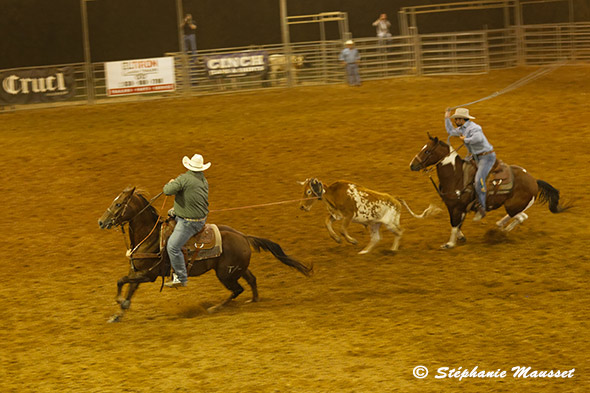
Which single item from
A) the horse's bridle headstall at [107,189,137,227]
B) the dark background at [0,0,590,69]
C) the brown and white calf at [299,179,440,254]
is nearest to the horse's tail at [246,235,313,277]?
the horse's bridle headstall at [107,189,137,227]

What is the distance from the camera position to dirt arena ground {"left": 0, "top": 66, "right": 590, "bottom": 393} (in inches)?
272

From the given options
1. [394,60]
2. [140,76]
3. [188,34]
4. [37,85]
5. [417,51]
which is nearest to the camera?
[37,85]

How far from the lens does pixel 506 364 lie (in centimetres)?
669

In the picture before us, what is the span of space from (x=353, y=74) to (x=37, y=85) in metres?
9.20

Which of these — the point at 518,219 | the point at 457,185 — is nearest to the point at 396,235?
the point at 457,185

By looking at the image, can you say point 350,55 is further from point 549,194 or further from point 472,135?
point 472,135

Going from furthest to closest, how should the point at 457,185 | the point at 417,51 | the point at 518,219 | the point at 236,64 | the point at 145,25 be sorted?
the point at 145,25 → the point at 417,51 → the point at 236,64 → the point at 518,219 → the point at 457,185

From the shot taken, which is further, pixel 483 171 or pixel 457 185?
pixel 457 185

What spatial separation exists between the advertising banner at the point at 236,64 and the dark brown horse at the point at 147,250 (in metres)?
14.4

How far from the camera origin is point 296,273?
397 inches

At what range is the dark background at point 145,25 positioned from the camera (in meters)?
28.6

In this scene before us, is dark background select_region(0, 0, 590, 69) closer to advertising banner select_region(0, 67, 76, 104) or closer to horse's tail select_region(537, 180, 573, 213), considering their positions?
advertising banner select_region(0, 67, 76, 104)

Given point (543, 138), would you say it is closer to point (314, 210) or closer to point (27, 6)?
point (314, 210)

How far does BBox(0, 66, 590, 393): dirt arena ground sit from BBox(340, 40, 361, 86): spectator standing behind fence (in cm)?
276
